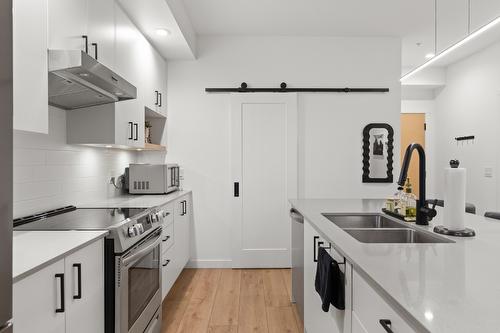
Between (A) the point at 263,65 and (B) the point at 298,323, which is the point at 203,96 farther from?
(B) the point at 298,323

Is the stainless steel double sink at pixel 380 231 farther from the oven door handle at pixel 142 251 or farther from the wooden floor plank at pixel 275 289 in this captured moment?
the wooden floor plank at pixel 275 289

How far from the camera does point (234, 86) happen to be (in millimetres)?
3984

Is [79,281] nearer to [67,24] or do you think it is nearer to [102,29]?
[67,24]

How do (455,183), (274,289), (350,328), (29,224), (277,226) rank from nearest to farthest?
1. (350,328)
2. (455,183)
3. (29,224)
4. (274,289)
5. (277,226)

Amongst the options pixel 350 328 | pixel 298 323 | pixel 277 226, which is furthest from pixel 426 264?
pixel 277 226

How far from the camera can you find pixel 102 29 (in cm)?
225

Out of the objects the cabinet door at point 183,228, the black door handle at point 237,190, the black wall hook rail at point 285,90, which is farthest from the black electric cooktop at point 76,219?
the black wall hook rail at point 285,90

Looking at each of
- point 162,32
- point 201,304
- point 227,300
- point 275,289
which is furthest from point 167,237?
point 162,32

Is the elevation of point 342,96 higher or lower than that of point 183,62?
lower

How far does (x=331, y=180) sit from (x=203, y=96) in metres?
1.89

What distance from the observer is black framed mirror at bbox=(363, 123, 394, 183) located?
4031mm

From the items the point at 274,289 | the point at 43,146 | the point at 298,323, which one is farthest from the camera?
the point at 274,289

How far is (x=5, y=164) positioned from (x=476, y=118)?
5.40 metres

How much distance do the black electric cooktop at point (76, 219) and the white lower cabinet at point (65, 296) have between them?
227mm
